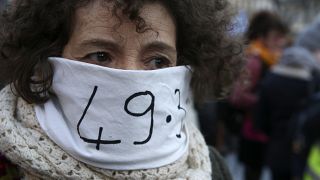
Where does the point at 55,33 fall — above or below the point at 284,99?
above

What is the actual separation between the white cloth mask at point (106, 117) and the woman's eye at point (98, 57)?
5 cm

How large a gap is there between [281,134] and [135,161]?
3403mm

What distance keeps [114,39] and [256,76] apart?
3773mm

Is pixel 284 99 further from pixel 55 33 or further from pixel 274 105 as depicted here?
pixel 55 33

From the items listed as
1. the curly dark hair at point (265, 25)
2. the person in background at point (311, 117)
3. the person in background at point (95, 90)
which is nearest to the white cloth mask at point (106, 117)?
the person in background at point (95, 90)

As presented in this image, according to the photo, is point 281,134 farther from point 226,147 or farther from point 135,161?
point 135,161

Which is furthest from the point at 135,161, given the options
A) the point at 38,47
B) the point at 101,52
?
the point at 38,47

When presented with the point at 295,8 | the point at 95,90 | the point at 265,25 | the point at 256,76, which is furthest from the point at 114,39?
the point at 295,8

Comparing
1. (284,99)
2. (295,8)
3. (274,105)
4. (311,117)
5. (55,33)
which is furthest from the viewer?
(295,8)

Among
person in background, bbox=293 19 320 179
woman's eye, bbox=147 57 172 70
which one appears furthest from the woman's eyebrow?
person in background, bbox=293 19 320 179

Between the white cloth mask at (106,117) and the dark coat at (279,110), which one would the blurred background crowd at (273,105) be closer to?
the dark coat at (279,110)

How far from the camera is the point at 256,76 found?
511 centimetres

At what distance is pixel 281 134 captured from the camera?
4.70 metres

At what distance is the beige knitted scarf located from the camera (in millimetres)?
→ 1453
